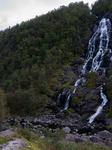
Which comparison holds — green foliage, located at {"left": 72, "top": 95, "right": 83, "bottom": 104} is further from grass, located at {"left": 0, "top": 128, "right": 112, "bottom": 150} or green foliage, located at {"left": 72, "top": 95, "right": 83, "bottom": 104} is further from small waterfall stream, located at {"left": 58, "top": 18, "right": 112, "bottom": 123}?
grass, located at {"left": 0, "top": 128, "right": 112, "bottom": 150}

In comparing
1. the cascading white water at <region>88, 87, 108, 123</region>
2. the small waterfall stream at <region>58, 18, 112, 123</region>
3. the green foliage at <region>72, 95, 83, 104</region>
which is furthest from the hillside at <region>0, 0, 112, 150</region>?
the green foliage at <region>72, 95, 83, 104</region>

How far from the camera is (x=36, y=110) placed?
1886 inches

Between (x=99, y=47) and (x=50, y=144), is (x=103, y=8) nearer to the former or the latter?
(x=99, y=47)

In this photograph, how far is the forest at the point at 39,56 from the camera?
48406mm

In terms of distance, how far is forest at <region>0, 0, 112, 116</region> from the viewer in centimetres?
4841

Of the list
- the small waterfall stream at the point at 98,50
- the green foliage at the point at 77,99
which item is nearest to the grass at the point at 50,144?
the green foliage at the point at 77,99

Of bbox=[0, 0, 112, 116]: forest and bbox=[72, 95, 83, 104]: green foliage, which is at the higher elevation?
bbox=[0, 0, 112, 116]: forest

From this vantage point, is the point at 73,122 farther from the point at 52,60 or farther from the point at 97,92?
the point at 52,60

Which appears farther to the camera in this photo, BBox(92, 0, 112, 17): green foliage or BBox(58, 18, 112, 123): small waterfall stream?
BBox(92, 0, 112, 17): green foliage

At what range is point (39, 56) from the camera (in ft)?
285

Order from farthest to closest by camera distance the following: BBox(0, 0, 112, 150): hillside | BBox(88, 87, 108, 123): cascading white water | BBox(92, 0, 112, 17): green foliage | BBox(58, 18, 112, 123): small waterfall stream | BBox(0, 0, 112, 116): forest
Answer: BBox(92, 0, 112, 17): green foliage, BBox(58, 18, 112, 123): small waterfall stream, BBox(0, 0, 112, 116): forest, BBox(88, 87, 108, 123): cascading white water, BBox(0, 0, 112, 150): hillside

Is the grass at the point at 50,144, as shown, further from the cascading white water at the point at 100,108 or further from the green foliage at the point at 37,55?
the green foliage at the point at 37,55

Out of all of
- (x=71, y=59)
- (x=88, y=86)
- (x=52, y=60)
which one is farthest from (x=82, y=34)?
(x=88, y=86)

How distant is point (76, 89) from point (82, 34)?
66743mm
